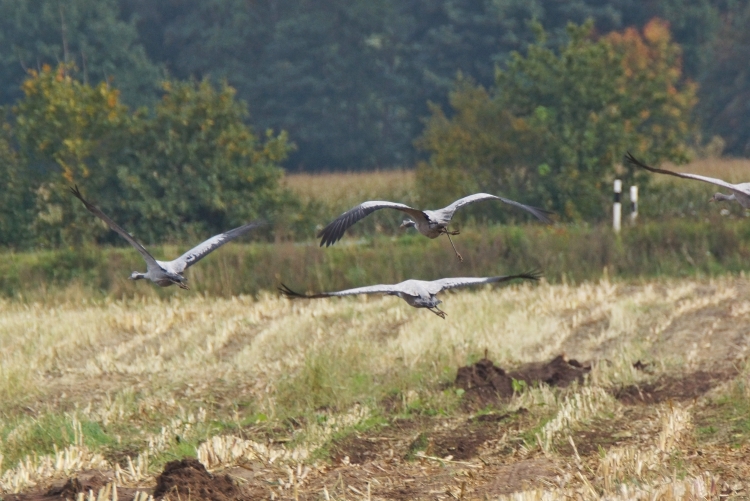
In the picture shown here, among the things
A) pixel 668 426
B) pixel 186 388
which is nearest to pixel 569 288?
pixel 186 388

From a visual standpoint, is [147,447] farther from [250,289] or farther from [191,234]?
[191,234]

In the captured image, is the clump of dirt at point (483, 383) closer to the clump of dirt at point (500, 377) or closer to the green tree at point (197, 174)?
the clump of dirt at point (500, 377)

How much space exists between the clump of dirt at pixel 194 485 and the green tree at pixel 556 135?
15362 mm

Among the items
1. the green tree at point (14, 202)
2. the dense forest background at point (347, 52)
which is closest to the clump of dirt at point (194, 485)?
the green tree at point (14, 202)

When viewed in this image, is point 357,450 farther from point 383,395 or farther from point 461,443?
point 383,395

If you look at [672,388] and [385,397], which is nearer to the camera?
[672,388]

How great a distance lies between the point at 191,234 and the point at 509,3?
89.0 feet

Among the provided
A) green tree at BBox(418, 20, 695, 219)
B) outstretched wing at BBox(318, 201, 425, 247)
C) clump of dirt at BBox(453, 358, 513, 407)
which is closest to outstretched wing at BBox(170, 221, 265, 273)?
outstretched wing at BBox(318, 201, 425, 247)

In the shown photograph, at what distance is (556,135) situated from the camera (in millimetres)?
23047

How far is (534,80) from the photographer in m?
24.0

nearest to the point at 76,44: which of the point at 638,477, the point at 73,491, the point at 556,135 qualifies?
the point at 556,135

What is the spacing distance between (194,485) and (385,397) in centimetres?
376

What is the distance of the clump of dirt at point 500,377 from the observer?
393 inches

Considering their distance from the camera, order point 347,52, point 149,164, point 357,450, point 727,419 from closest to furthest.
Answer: point 357,450
point 727,419
point 149,164
point 347,52
